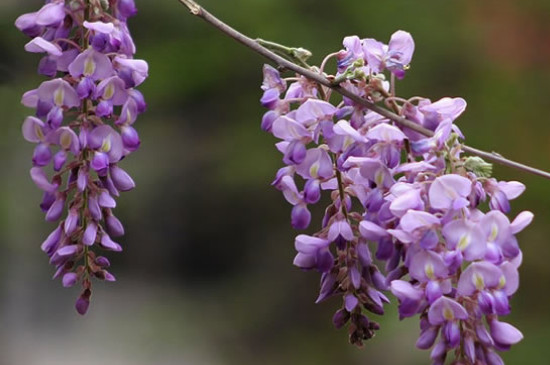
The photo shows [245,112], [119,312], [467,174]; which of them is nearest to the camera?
[467,174]

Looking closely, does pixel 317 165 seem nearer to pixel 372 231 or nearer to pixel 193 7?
pixel 372 231

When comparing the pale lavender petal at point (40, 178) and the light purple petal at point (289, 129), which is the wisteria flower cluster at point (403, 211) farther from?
the pale lavender petal at point (40, 178)

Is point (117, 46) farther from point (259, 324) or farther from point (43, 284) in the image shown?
point (43, 284)

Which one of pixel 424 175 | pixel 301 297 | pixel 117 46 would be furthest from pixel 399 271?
pixel 301 297

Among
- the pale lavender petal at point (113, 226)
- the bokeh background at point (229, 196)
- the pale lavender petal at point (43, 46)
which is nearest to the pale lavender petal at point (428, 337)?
the pale lavender petal at point (113, 226)

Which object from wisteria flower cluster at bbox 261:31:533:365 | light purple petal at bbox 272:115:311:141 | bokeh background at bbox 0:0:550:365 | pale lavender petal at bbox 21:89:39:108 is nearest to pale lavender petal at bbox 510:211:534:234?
wisteria flower cluster at bbox 261:31:533:365

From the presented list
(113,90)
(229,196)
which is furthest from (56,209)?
(229,196)
